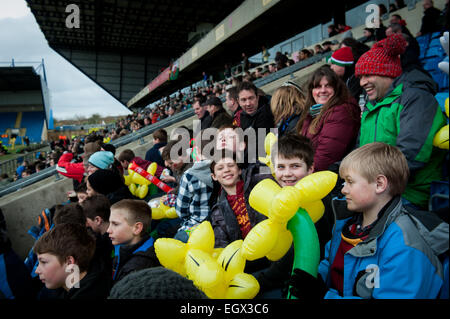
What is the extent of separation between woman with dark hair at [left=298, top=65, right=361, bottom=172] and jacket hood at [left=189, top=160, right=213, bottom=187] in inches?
34.6

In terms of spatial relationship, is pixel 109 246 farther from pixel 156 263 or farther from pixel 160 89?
pixel 160 89

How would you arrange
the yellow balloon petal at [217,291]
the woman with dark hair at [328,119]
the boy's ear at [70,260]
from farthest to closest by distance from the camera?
the woman with dark hair at [328,119] < the boy's ear at [70,260] < the yellow balloon petal at [217,291]

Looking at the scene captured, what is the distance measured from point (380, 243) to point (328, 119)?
131 cm

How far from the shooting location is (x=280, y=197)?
125cm

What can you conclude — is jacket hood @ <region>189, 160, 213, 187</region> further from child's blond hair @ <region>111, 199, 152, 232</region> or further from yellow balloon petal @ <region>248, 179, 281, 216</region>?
yellow balloon petal @ <region>248, 179, 281, 216</region>

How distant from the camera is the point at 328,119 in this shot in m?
2.25

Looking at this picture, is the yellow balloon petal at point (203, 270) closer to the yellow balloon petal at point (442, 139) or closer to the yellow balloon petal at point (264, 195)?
the yellow balloon petal at point (264, 195)

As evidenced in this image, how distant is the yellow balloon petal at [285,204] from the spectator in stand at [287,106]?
5.12ft

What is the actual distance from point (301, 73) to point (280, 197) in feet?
19.9

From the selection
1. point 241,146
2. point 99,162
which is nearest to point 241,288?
point 241,146

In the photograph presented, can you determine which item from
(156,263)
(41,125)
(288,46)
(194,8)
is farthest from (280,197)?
(41,125)

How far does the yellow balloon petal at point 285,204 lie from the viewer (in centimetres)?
124

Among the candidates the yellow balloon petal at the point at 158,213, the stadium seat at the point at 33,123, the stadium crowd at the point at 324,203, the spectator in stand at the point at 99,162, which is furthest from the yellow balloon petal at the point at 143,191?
the stadium seat at the point at 33,123

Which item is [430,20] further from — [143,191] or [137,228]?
[137,228]
